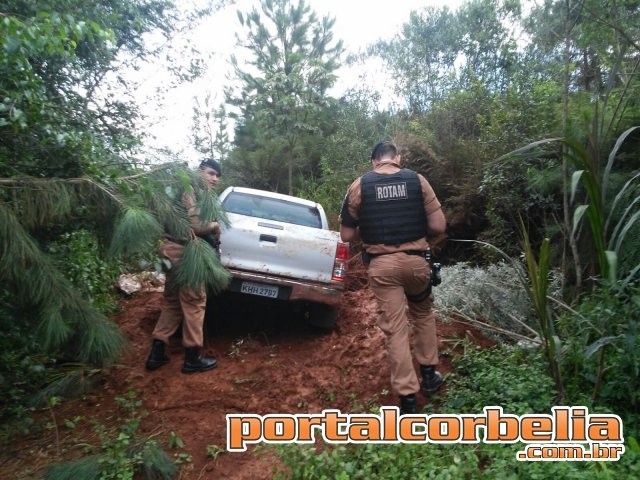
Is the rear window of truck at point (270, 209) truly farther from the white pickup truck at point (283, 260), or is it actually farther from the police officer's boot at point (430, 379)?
the police officer's boot at point (430, 379)

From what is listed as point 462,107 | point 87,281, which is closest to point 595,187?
point 87,281

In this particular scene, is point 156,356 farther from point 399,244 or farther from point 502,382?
point 502,382

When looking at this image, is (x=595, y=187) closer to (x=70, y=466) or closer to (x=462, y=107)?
(x=70, y=466)

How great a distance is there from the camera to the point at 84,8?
4223 millimetres

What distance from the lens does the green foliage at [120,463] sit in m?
2.74

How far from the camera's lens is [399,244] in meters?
3.59

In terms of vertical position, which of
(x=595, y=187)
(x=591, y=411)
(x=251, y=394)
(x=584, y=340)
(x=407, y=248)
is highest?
(x=595, y=187)

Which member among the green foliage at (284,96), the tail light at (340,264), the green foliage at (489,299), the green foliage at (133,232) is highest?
the green foliage at (284,96)

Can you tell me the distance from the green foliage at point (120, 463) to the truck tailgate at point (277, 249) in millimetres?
2064

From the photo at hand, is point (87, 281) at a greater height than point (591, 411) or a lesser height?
greater

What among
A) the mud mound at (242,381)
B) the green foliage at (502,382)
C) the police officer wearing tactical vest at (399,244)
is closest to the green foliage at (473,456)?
the green foliage at (502,382)

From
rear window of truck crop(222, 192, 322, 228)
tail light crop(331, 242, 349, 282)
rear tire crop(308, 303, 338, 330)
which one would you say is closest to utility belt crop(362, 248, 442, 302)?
tail light crop(331, 242, 349, 282)

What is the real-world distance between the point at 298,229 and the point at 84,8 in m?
2.76

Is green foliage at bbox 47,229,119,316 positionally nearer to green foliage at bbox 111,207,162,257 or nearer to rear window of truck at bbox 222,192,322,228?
green foliage at bbox 111,207,162,257
